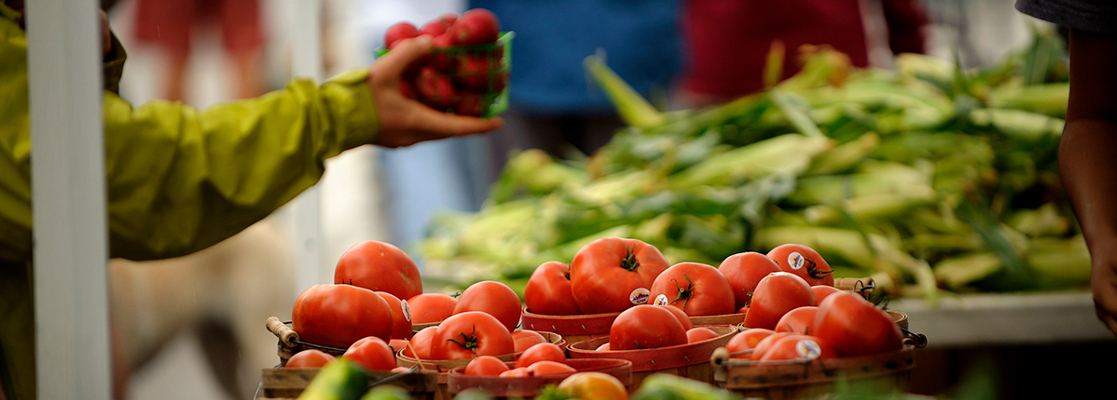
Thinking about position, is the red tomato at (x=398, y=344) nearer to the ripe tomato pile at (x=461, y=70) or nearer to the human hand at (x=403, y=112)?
the human hand at (x=403, y=112)

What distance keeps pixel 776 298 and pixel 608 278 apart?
0.21m

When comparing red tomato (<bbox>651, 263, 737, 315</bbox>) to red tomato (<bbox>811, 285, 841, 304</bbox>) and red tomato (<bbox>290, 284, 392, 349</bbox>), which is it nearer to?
red tomato (<bbox>811, 285, 841, 304</bbox>)

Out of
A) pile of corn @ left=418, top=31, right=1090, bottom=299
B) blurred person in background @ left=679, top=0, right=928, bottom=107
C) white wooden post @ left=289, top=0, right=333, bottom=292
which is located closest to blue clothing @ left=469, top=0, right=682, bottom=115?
blurred person in background @ left=679, top=0, right=928, bottom=107

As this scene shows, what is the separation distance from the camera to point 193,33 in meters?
5.32

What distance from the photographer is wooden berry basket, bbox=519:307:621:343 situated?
1.10 meters

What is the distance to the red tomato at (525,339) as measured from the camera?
100 centimetres

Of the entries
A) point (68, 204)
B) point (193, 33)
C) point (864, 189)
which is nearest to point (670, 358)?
point (68, 204)

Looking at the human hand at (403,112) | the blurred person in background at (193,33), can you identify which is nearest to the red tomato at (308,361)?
the human hand at (403,112)

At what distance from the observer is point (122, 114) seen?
4.67 feet

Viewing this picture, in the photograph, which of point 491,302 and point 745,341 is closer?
point 745,341

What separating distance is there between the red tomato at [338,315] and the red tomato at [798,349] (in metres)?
0.43

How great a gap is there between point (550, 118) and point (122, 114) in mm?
2583

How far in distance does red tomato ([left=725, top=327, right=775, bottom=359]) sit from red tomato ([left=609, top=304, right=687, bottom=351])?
0.20 ft

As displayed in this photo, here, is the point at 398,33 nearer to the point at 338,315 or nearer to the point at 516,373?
the point at 338,315
